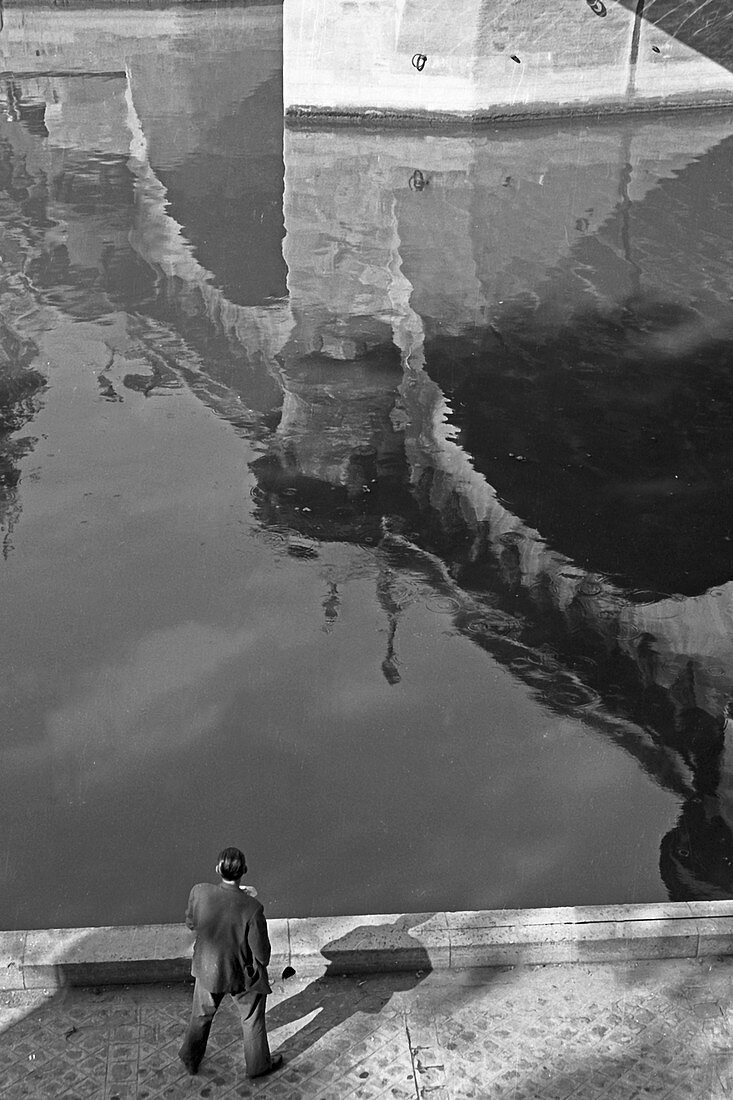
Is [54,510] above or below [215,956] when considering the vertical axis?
below

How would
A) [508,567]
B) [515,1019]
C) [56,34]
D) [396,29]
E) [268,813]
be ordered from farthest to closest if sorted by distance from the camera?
[56,34] < [396,29] < [508,567] < [268,813] < [515,1019]

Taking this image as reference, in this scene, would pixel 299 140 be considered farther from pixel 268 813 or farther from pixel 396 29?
pixel 268 813

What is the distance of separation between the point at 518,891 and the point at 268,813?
188cm

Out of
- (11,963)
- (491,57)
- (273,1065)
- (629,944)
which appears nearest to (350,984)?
(273,1065)

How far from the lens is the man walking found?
6.10 metres

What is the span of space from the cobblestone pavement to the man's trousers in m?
0.13

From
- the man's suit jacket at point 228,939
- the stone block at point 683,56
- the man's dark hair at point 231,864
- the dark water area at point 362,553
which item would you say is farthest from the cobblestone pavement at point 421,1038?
the stone block at point 683,56

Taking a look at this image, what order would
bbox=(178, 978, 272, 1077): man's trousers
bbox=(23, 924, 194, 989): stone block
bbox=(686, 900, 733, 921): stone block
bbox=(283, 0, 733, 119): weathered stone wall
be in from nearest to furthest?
bbox=(178, 978, 272, 1077): man's trousers → bbox=(23, 924, 194, 989): stone block → bbox=(686, 900, 733, 921): stone block → bbox=(283, 0, 733, 119): weathered stone wall

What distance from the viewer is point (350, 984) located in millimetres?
7047

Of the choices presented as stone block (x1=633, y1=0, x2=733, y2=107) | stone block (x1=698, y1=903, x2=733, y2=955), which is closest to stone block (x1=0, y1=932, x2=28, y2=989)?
stone block (x1=698, y1=903, x2=733, y2=955)

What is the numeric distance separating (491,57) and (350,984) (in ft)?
103

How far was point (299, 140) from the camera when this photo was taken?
111ft

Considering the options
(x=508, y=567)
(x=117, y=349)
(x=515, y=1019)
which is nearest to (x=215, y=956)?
(x=515, y=1019)

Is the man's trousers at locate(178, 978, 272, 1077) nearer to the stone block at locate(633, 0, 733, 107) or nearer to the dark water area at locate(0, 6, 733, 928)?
the dark water area at locate(0, 6, 733, 928)
